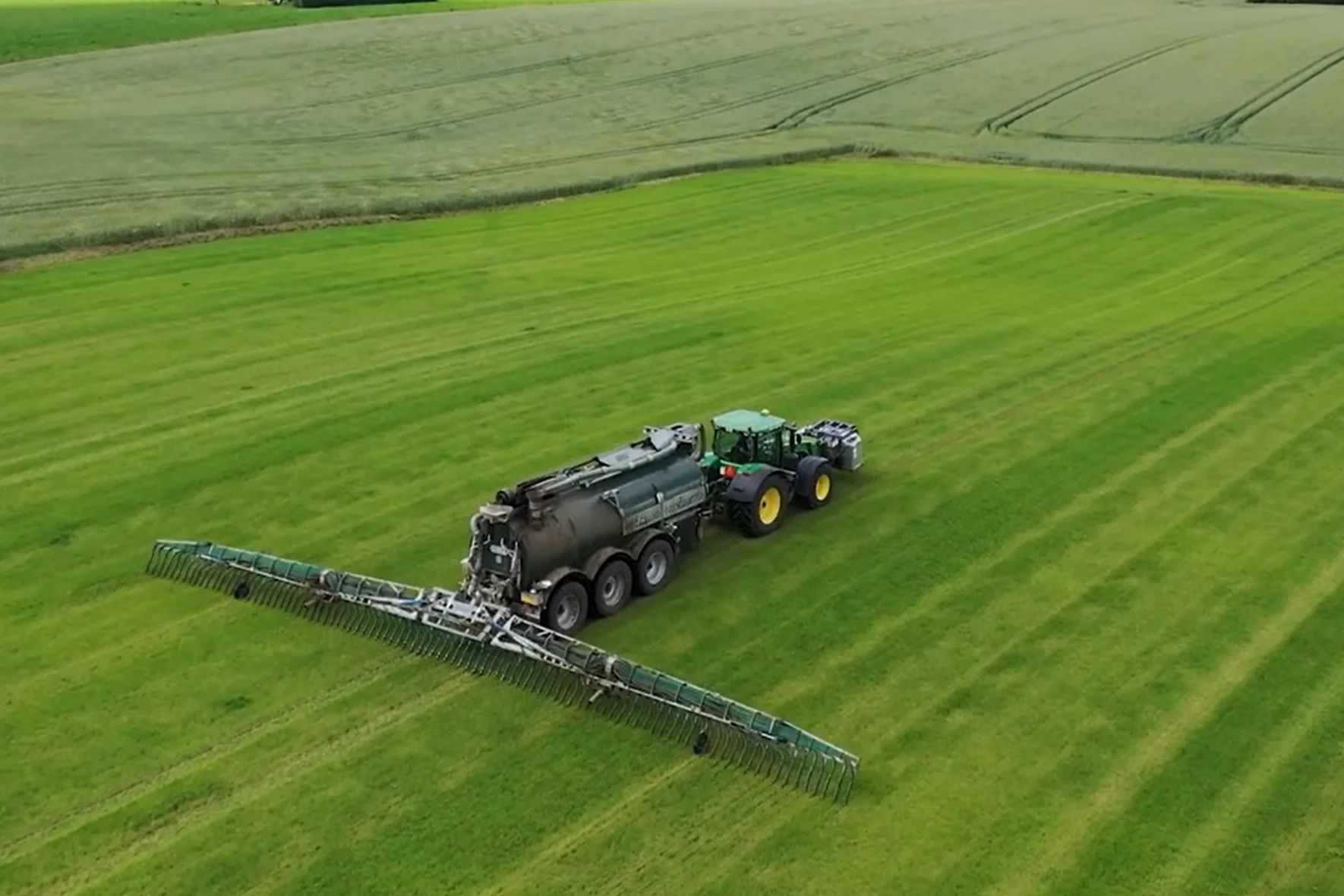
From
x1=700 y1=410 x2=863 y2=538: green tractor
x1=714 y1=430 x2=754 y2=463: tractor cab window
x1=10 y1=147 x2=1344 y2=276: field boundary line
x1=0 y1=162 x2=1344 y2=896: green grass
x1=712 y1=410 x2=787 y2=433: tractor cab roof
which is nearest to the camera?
x1=0 y1=162 x2=1344 y2=896: green grass

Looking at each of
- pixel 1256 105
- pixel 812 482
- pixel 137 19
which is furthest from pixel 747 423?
pixel 137 19

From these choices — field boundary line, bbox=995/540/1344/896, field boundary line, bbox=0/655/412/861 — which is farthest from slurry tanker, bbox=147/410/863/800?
field boundary line, bbox=995/540/1344/896

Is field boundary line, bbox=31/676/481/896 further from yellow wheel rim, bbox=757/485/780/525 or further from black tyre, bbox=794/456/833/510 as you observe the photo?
black tyre, bbox=794/456/833/510

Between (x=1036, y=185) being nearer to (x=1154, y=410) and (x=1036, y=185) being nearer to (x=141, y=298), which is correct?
(x=1154, y=410)

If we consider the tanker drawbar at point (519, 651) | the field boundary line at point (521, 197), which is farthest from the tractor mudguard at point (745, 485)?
the field boundary line at point (521, 197)

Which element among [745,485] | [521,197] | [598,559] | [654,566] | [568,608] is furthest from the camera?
[521,197]

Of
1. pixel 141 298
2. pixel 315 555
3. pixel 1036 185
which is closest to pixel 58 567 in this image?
pixel 315 555

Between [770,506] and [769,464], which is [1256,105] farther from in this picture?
[770,506]
